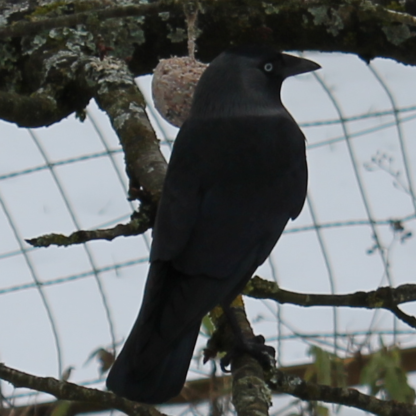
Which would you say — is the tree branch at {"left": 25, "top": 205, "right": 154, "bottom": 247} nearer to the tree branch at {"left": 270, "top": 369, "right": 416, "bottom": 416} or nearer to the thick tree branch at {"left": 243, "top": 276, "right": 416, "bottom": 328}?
the thick tree branch at {"left": 243, "top": 276, "right": 416, "bottom": 328}

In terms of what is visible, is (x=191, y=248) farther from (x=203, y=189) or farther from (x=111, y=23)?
(x=111, y=23)

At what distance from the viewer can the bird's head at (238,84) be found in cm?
278

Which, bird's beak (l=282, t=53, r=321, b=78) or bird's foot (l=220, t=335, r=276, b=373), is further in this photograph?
bird's beak (l=282, t=53, r=321, b=78)

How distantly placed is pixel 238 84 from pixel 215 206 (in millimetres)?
596

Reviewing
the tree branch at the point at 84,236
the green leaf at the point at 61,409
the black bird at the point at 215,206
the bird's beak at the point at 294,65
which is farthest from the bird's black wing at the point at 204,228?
the green leaf at the point at 61,409

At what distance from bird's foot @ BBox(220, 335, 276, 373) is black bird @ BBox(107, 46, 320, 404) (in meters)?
Answer: 0.13

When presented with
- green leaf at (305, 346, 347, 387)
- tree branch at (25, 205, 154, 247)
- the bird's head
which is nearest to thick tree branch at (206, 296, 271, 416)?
tree branch at (25, 205, 154, 247)

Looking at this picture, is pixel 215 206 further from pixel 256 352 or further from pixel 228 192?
pixel 256 352

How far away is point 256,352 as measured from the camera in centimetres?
216

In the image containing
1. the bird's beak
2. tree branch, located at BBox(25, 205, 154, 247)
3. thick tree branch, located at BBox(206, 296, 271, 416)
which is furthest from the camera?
the bird's beak

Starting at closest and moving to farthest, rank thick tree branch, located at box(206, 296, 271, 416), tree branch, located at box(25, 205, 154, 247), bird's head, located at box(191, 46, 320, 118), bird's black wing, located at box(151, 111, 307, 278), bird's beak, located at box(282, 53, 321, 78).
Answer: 1. thick tree branch, located at box(206, 296, 271, 416)
2. tree branch, located at box(25, 205, 154, 247)
3. bird's black wing, located at box(151, 111, 307, 278)
4. bird's head, located at box(191, 46, 320, 118)
5. bird's beak, located at box(282, 53, 321, 78)

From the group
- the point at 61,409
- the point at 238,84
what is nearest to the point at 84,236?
the point at 238,84

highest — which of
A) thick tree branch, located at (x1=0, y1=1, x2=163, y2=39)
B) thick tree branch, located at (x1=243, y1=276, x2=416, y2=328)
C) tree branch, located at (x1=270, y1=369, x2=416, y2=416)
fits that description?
thick tree branch, located at (x1=0, y1=1, x2=163, y2=39)

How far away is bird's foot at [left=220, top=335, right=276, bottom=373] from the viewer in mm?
2158
